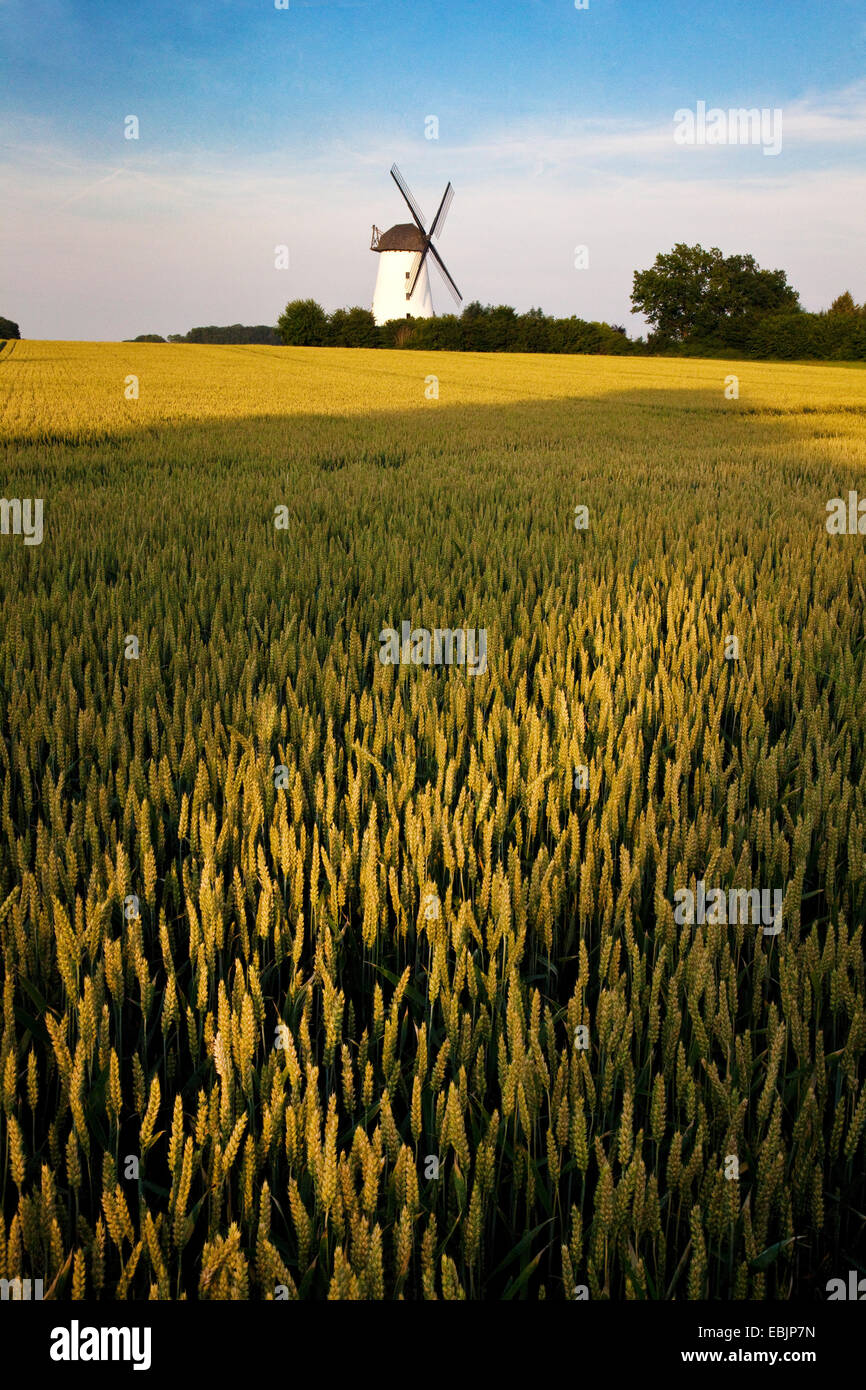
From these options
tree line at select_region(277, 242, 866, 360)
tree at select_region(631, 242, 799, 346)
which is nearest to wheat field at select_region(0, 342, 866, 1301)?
tree line at select_region(277, 242, 866, 360)

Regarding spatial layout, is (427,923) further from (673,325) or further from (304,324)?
(673,325)

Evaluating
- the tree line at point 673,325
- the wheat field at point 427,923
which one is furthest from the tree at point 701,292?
the wheat field at point 427,923

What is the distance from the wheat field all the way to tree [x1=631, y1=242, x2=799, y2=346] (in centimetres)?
5844

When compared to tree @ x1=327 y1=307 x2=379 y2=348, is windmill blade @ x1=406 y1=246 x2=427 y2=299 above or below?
above

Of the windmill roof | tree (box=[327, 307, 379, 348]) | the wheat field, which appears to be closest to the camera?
the wheat field

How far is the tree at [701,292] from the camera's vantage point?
5700 centimetres

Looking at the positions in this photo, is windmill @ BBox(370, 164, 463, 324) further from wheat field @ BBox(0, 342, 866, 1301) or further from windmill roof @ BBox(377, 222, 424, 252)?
wheat field @ BBox(0, 342, 866, 1301)

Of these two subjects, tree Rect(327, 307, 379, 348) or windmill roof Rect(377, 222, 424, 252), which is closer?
tree Rect(327, 307, 379, 348)

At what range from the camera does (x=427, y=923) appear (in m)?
1.55

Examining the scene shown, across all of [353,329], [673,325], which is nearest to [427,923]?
[353,329]

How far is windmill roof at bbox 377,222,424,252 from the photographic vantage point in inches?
2170

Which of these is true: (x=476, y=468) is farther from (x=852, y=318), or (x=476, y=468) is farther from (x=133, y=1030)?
(x=852, y=318)

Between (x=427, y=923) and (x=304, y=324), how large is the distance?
57.0 metres

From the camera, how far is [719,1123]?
46.5 inches
